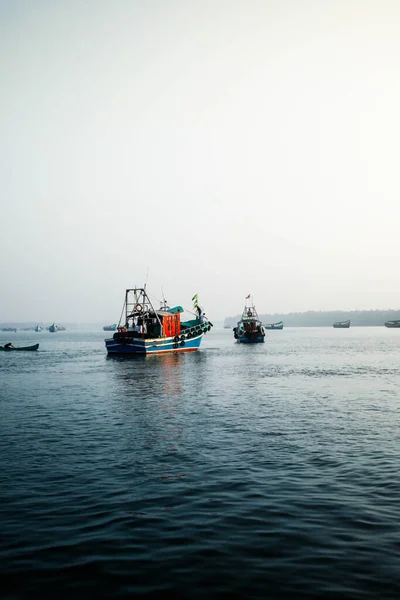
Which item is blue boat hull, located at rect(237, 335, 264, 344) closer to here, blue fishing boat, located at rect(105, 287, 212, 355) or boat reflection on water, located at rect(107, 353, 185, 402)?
blue fishing boat, located at rect(105, 287, 212, 355)

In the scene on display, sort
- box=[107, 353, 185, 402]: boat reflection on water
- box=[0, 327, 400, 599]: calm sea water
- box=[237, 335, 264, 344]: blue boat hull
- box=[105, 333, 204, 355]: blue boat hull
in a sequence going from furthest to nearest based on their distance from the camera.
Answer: box=[237, 335, 264, 344]: blue boat hull < box=[105, 333, 204, 355]: blue boat hull < box=[107, 353, 185, 402]: boat reflection on water < box=[0, 327, 400, 599]: calm sea water

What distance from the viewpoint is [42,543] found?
9750mm

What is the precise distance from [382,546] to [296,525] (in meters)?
1.88

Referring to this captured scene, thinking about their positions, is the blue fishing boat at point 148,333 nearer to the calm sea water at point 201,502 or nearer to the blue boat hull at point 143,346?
the blue boat hull at point 143,346

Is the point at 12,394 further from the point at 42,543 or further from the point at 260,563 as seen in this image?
the point at 260,563

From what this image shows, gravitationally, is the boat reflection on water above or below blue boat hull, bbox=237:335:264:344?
below

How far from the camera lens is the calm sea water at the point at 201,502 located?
8281mm

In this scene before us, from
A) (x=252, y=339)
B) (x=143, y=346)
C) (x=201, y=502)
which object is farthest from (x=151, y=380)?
(x=252, y=339)

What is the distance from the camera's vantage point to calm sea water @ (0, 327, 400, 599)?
8281 mm

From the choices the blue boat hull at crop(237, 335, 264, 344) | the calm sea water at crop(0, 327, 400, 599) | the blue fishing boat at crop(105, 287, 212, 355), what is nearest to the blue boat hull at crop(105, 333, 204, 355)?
the blue fishing boat at crop(105, 287, 212, 355)

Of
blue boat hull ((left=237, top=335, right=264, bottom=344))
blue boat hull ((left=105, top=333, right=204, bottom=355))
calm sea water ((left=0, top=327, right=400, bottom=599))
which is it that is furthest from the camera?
blue boat hull ((left=237, top=335, right=264, bottom=344))

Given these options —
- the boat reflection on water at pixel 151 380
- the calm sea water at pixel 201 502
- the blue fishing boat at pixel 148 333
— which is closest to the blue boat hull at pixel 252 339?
the blue fishing boat at pixel 148 333

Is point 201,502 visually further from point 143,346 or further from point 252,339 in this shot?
point 252,339

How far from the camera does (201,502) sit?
12.1 meters
